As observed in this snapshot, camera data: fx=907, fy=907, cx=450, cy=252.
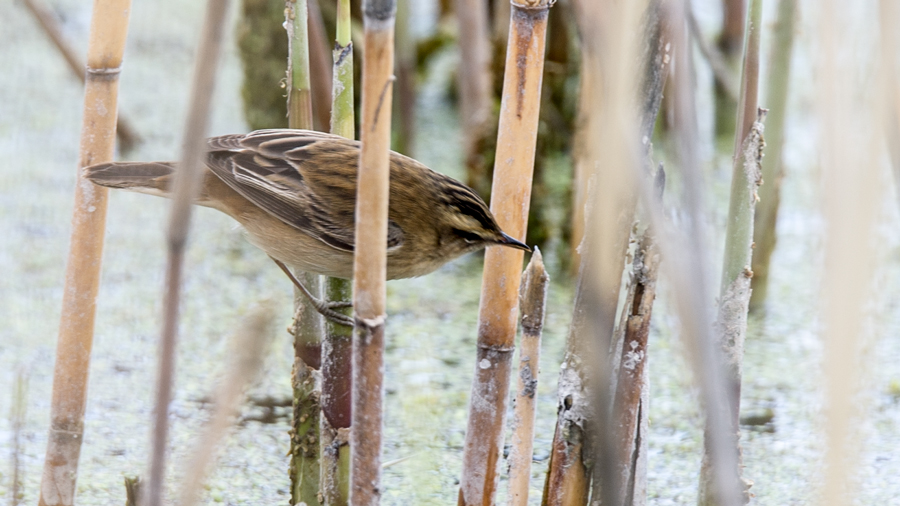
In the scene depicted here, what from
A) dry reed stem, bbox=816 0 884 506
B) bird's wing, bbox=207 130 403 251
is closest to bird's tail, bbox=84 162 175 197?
bird's wing, bbox=207 130 403 251

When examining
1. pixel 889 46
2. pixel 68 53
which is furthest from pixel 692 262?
pixel 68 53

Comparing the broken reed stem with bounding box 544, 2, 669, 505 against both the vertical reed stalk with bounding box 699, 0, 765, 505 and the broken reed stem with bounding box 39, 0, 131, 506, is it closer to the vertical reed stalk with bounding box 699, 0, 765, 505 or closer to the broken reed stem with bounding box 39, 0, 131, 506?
the vertical reed stalk with bounding box 699, 0, 765, 505

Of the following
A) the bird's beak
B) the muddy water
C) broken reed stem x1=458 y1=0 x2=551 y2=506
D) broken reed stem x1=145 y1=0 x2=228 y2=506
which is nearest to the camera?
broken reed stem x1=145 y1=0 x2=228 y2=506

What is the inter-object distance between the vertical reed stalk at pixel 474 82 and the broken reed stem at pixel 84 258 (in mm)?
2077

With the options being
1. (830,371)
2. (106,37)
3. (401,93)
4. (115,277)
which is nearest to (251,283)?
(115,277)

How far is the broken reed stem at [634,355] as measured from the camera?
1682 millimetres

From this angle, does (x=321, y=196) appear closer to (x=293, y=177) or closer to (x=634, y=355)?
(x=293, y=177)

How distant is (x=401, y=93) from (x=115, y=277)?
58.1 inches

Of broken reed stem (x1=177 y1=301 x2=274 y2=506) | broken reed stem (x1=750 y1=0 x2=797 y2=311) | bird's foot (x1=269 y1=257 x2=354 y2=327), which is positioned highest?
broken reed stem (x1=750 y1=0 x2=797 y2=311)

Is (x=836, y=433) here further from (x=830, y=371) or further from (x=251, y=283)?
(x=251, y=283)

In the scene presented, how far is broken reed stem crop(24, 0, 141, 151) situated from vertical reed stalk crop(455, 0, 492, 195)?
1418mm

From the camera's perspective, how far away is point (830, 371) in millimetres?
1149

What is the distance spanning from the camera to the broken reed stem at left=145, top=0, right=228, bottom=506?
3.43 feet

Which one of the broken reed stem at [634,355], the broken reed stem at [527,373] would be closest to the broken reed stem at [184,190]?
the broken reed stem at [527,373]
